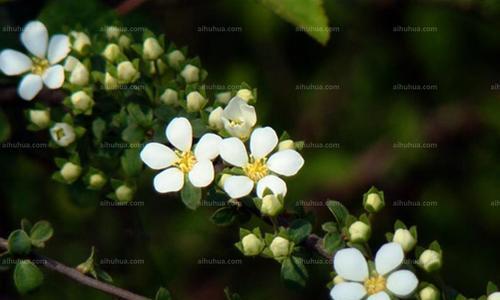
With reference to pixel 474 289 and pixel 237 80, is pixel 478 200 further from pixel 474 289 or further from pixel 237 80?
pixel 237 80

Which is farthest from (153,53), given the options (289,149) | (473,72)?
(473,72)

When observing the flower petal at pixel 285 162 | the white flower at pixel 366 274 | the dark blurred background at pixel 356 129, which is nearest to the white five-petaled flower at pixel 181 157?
the flower petal at pixel 285 162

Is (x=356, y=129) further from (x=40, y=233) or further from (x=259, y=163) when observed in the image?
(x=40, y=233)

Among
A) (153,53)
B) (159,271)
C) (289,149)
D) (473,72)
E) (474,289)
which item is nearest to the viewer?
(289,149)

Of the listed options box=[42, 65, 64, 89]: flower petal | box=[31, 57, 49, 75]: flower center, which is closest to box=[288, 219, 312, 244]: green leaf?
box=[42, 65, 64, 89]: flower petal

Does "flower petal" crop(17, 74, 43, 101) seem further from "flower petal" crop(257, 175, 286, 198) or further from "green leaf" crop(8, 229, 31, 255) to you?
"flower petal" crop(257, 175, 286, 198)

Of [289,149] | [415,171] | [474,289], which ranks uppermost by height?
[289,149]

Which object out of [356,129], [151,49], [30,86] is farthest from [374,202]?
[356,129]
